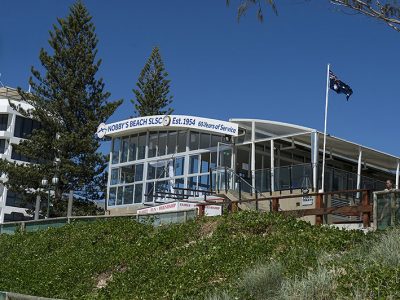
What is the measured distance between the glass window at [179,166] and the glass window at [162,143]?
1.17 meters

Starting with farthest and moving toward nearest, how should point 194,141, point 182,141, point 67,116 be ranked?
point 67,116
point 182,141
point 194,141

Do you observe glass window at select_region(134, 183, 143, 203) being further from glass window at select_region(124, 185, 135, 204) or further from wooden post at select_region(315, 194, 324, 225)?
wooden post at select_region(315, 194, 324, 225)

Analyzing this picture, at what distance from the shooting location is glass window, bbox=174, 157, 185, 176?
97.0 feet

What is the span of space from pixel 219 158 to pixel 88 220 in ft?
26.1

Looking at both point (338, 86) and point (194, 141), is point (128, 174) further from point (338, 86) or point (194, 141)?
point (338, 86)

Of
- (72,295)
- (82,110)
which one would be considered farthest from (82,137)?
(72,295)

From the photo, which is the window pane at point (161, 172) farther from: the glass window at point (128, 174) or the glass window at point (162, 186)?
the glass window at point (128, 174)

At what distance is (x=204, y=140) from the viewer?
29562 millimetres

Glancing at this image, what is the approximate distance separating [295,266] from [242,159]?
19.5 m

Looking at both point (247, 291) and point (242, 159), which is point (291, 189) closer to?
point (242, 159)

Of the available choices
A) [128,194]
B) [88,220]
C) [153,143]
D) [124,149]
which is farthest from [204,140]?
[88,220]

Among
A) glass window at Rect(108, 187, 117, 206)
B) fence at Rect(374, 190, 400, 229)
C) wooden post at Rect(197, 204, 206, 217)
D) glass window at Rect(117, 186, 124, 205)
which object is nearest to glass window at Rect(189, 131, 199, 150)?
glass window at Rect(117, 186, 124, 205)

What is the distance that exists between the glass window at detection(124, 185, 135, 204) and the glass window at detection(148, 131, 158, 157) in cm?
193

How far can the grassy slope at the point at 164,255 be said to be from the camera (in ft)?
37.2
